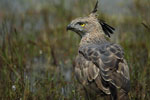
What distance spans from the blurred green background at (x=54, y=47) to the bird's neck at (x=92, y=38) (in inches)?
12.2

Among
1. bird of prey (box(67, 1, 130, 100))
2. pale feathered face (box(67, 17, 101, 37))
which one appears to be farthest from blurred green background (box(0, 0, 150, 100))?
bird of prey (box(67, 1, 130, 100))

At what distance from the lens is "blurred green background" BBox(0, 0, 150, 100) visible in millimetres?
5695

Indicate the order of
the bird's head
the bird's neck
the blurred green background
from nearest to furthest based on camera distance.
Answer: the blurred green background, the bird's neck, the bird's head

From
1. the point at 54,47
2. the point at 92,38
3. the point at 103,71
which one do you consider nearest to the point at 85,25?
the point at 92,38

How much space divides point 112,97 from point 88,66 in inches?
22.6

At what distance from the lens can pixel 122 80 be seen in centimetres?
481

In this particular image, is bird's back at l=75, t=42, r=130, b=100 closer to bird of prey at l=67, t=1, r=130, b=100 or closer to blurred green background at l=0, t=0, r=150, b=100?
bird of prey at l=67, t=1, r=130, b=100

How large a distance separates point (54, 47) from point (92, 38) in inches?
91.6

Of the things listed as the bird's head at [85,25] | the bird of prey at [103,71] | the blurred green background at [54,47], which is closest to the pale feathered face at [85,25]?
the bird's head at [85,25]

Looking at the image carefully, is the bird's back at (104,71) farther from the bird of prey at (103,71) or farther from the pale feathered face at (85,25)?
the pale feathered face at (85,25)

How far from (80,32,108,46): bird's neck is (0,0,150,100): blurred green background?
0.31 meters

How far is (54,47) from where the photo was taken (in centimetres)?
823

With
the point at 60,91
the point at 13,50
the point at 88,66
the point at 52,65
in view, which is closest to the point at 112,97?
the point at 88,66

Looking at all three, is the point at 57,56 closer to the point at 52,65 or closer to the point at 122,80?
the point at 52,65
